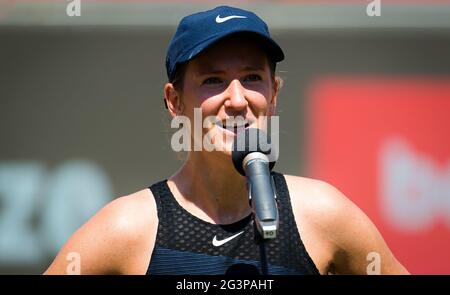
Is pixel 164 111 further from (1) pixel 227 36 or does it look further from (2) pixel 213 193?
(1) pixel 227 36

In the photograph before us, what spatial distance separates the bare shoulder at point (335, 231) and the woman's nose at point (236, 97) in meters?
0.30

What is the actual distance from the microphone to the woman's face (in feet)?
0.44

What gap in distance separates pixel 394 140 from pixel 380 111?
0.15 m

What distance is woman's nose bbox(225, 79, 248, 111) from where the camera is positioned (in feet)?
6.26

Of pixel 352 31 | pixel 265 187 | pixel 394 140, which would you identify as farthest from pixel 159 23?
pixel 265 187

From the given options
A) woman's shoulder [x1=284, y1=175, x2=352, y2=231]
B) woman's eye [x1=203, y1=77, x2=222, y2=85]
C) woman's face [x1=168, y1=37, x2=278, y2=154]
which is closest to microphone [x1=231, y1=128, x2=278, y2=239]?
woman's face [x1=168, y1=37, x2=278, y2=154]

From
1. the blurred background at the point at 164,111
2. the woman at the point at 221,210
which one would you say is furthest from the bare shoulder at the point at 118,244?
the blurred background at the point at 164,111

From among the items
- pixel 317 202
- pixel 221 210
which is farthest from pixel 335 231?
pixel 221 210

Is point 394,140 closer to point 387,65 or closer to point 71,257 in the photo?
point 387,65

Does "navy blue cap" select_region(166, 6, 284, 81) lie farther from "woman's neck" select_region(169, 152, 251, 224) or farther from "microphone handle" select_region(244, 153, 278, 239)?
"microphone handle" select_region(244, 153, 278, 239)

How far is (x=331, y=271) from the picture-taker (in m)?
2.08

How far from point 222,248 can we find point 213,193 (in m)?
0.16

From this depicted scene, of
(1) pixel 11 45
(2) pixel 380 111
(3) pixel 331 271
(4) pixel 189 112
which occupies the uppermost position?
(1) pixel 11 45

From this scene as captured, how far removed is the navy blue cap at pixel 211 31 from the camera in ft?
6.43
